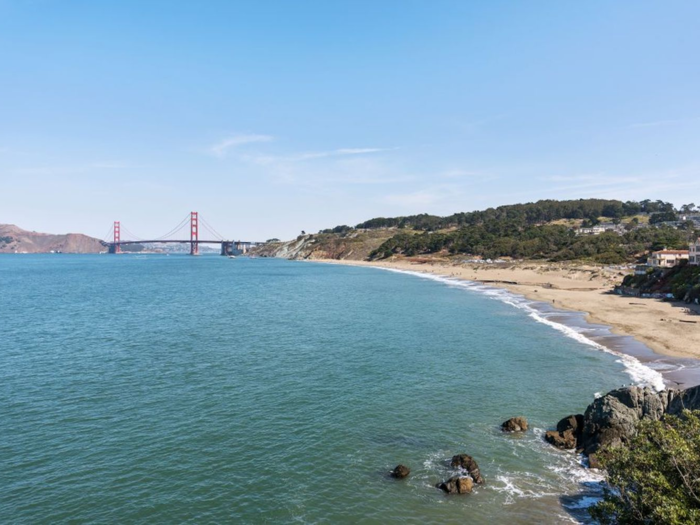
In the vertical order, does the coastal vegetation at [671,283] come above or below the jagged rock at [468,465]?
above

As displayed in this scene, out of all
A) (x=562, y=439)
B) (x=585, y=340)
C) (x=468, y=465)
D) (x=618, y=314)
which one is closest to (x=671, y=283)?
(x=618, y=314)

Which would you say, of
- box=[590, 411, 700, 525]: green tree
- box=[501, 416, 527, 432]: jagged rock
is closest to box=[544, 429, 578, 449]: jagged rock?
box=[501, 416, 527, 432]: jagged rock

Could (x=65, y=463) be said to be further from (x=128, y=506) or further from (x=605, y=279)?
(x=605, y=279)

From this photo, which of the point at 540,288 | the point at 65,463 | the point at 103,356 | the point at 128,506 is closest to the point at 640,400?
the point at 128,506

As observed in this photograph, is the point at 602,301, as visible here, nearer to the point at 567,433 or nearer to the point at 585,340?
the point at 585,340

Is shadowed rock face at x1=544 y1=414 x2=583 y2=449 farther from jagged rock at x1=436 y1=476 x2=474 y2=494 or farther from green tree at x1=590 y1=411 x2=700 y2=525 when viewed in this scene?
green tree at x1=590 y1=411 x2=700 y2=525

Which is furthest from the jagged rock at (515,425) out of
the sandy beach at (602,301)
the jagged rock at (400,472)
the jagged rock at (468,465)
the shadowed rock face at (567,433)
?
the sandy beach at (602,301)

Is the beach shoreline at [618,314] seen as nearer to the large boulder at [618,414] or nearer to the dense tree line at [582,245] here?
the large boulder at [618,414]
